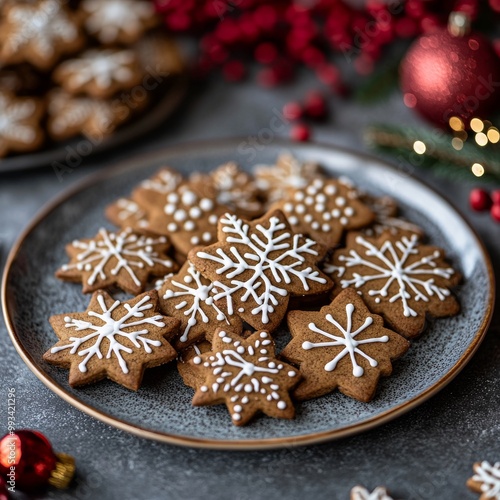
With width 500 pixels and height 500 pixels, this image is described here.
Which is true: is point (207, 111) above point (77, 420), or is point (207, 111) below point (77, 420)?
above

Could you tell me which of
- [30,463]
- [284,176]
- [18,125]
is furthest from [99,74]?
[30,463]

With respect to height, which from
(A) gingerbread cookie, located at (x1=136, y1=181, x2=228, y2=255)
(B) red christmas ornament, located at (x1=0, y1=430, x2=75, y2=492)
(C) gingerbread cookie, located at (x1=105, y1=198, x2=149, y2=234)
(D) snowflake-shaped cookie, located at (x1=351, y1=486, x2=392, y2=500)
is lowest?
(B) red christmas ornament, located at (x1=0, y1=430, x2=75, y2=492)

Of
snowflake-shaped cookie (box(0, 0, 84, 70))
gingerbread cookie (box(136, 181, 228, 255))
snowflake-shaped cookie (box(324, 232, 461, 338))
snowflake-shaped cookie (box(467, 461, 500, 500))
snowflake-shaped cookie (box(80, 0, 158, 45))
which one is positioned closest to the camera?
snowflake-shaped cookie (box(467, 461, 500, 500))

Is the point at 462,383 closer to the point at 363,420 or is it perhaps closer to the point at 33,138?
the point at 363,420

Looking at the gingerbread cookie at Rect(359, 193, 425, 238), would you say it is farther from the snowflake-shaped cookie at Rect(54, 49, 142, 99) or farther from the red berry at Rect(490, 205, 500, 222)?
the snowflake-shaped cookie at Rect(54, 49, 142, 99)

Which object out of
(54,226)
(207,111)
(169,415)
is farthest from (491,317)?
(207,111)

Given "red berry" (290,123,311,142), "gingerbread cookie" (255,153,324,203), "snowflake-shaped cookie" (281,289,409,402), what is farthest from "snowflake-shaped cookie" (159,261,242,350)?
"red berry" (290,123,311,142)

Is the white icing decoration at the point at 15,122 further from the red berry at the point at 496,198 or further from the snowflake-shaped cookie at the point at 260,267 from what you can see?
the red berry at the point at 496,198
